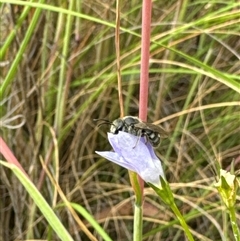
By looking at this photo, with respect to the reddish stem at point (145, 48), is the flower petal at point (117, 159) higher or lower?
lower

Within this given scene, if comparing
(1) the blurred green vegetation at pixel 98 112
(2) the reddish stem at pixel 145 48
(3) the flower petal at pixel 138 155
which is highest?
(2) the reddish stem at pixel 145 48

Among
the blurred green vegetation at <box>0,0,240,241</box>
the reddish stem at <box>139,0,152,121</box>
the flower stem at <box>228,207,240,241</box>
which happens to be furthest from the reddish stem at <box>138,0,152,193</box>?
the blurred green vegetation at <box>0,0,240,241</box>

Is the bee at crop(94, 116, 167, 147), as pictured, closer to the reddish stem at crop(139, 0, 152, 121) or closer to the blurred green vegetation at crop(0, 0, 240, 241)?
the reddish stem at crop(139, 0, 152, 121)

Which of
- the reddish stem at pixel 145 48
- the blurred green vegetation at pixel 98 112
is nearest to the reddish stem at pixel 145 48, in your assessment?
the reddish stem at pixel 145 48

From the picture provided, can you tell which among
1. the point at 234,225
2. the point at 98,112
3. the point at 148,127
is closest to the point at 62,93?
the point at 98,112

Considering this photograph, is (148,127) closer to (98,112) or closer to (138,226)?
(138,226)

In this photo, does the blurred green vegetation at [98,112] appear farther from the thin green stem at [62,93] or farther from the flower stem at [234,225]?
the flower stem at [234,225]

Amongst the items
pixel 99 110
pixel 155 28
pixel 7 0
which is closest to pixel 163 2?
pixel 155 28
